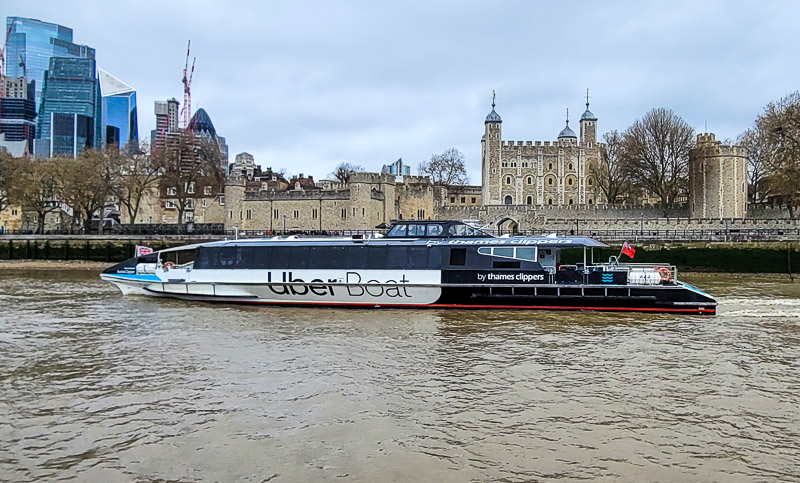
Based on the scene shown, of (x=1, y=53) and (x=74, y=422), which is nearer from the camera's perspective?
(x=74, y=422)

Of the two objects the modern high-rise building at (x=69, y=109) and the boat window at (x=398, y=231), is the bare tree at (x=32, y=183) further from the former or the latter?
the modern high-rise building at (x=69, y=109)

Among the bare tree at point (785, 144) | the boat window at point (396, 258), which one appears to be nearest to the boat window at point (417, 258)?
the boat window at point (396, 258)

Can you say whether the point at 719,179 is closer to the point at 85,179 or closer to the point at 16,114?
the point at 85,179

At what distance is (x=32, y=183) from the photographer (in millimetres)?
50750

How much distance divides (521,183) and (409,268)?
6550 cm

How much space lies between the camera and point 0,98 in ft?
545

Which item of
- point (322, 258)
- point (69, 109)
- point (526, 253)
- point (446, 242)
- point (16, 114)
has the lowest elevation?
point (322, 258)

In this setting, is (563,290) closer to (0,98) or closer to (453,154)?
(453,154)

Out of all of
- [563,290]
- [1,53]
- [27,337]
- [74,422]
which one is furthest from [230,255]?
[1,53]

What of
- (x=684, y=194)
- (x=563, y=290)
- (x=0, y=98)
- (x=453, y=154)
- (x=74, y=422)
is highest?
(x=0, y=98)

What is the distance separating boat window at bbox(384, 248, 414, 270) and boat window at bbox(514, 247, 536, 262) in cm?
364

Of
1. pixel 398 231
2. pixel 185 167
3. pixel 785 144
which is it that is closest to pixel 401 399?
pixel 398 231

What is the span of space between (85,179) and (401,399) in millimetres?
45903

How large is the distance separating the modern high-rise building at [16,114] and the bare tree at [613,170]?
140349 mm
